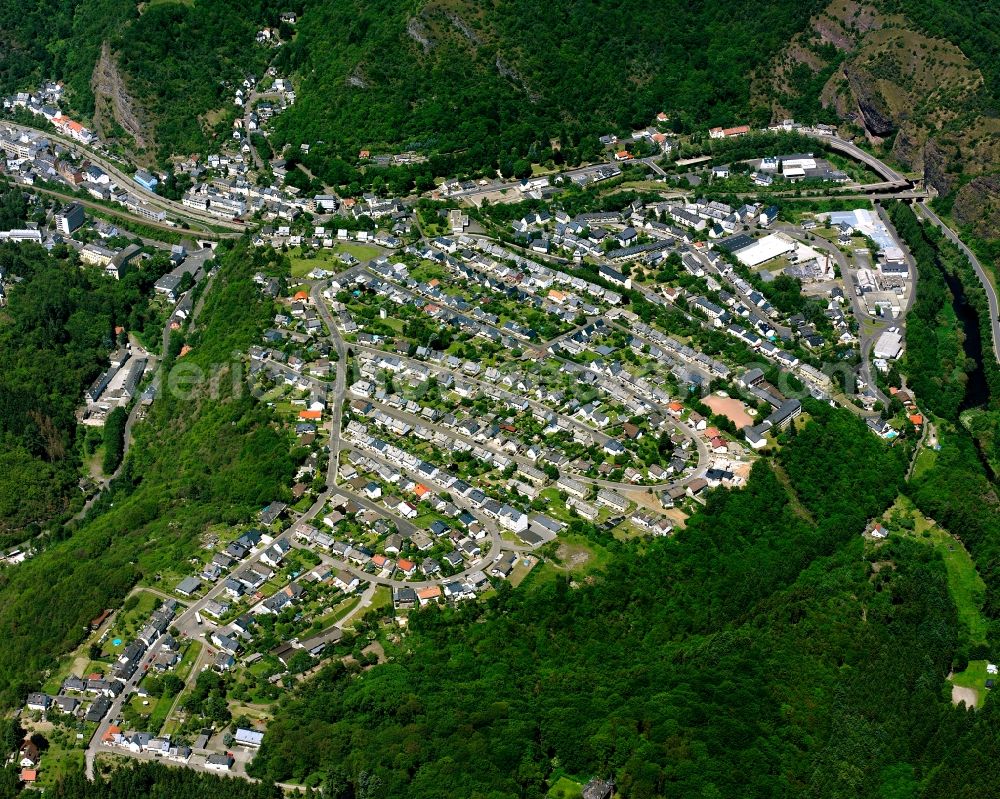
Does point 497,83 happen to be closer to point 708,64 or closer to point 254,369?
point 708,64

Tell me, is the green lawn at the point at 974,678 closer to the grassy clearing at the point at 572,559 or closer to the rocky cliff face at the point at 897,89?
the grassy clearing at the point at 572,559

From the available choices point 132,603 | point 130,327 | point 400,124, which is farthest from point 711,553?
point 400,124

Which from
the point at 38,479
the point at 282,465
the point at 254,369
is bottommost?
the point at 38,479

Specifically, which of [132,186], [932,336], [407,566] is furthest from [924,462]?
[132,186]

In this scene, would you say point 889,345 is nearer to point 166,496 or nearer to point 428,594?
point 428,594

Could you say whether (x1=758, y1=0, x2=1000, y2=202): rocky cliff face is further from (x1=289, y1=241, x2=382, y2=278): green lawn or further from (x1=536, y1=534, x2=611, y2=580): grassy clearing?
(x1=536, y1=534, x2=611, y2=580): grassy clearing

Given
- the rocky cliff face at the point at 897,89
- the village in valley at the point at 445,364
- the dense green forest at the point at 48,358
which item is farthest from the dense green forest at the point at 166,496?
the rocky cliff face at the point at 897,89
